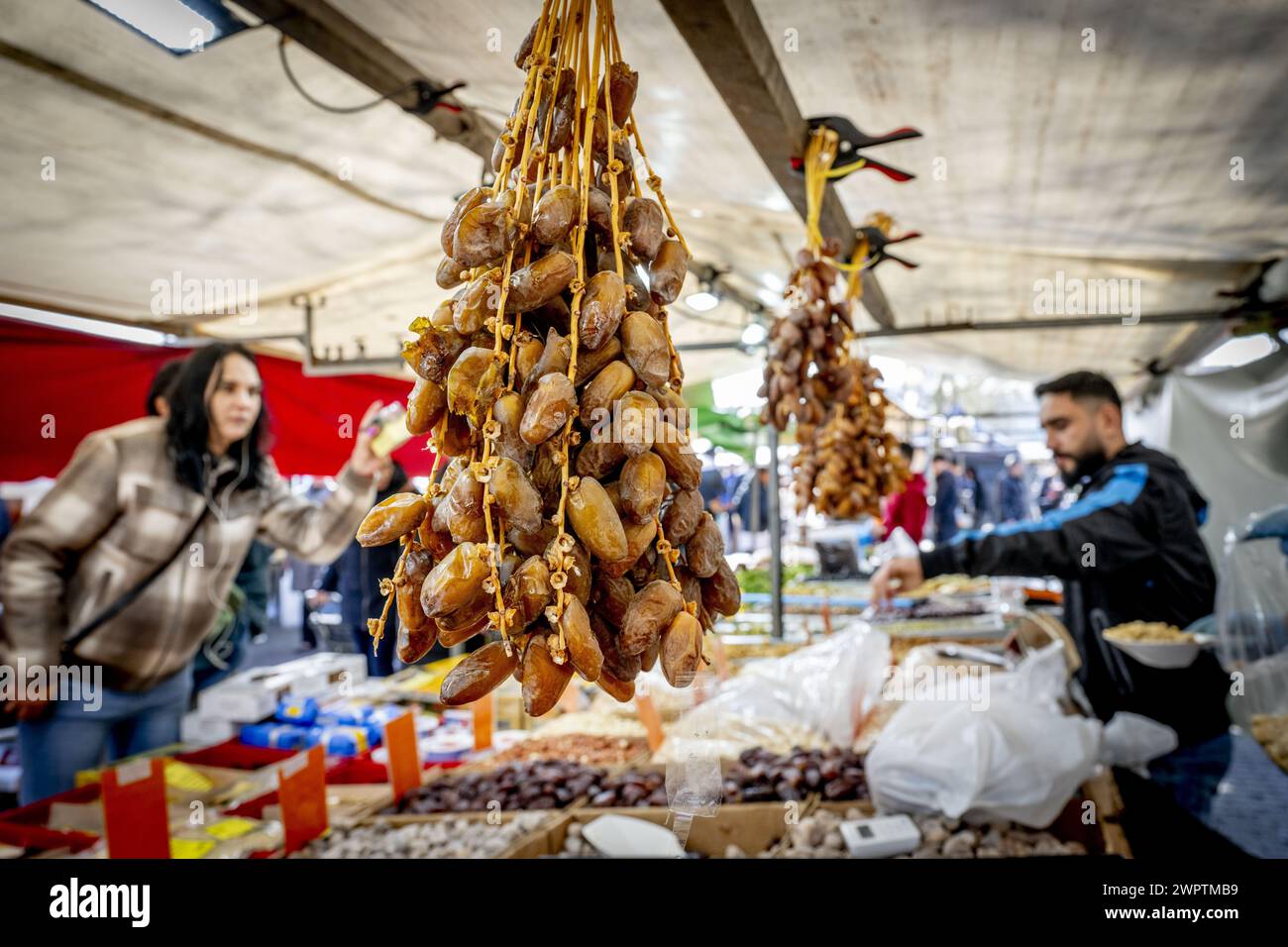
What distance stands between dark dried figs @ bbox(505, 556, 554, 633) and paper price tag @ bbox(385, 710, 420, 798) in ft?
6.45

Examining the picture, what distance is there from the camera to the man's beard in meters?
3.38

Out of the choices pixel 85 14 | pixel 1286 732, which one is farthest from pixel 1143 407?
pixel 85 14

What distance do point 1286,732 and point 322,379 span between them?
5067 mm

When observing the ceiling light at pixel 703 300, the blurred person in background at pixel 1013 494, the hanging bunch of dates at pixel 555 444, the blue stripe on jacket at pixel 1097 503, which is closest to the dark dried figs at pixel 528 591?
the hanging bunch of dates at pixel 555 444

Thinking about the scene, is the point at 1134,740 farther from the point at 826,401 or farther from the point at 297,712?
the point at 297,712

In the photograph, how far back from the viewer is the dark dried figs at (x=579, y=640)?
0.75 meters

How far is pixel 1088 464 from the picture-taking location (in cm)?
340

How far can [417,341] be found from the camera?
0.88 m

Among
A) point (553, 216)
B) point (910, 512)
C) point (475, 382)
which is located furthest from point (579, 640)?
point (910, 512)

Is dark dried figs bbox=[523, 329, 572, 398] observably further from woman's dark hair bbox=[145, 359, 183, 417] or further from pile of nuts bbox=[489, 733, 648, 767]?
woman's dark hair bbox=[145, 359, 183, 417]

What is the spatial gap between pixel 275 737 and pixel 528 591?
116 inches

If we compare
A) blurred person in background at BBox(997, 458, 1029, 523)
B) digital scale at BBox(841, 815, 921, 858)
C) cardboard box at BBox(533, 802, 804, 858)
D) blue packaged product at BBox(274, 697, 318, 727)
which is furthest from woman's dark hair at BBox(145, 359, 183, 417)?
blurred person in background at BBox(997, 458, 1029, 523)
